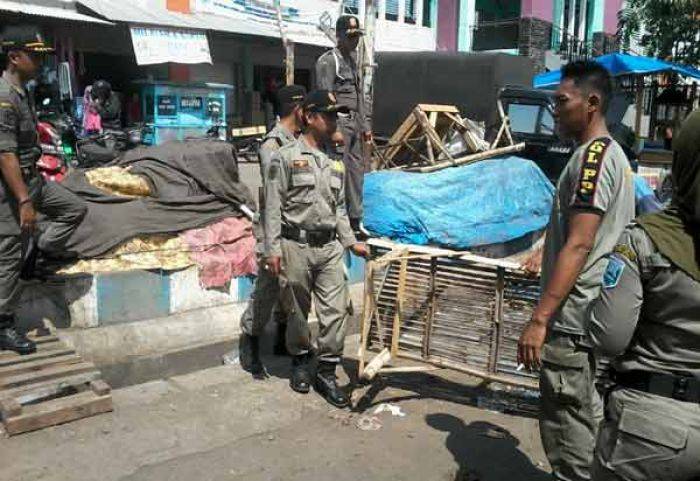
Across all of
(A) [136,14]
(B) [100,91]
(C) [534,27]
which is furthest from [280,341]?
(C) [534,27]

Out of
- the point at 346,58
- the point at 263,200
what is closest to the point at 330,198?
the point at 263,200

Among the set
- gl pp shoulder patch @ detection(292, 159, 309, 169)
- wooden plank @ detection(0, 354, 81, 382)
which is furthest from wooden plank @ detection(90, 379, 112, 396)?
gl pp shoulder patch @ detection(292, 159, 309, 169)

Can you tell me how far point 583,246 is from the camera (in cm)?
257

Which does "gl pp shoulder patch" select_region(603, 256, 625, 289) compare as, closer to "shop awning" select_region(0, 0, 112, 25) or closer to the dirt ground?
the dirt ground

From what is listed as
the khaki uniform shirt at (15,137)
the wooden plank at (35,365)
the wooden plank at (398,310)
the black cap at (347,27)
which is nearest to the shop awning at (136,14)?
the black cap at (347,27)

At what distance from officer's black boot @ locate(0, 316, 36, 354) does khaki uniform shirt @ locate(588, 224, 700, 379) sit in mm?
3291

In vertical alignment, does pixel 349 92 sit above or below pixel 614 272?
above

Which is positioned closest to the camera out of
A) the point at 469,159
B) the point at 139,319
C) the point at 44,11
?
the point at 139,319

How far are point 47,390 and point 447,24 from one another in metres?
20.0

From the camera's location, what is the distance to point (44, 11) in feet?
35.0

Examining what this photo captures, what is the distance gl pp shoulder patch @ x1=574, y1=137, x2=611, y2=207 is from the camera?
2582mm

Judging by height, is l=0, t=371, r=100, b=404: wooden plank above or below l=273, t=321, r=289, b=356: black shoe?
above

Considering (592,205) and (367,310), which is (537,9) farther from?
(592,205)

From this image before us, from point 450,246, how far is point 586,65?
3792mm
